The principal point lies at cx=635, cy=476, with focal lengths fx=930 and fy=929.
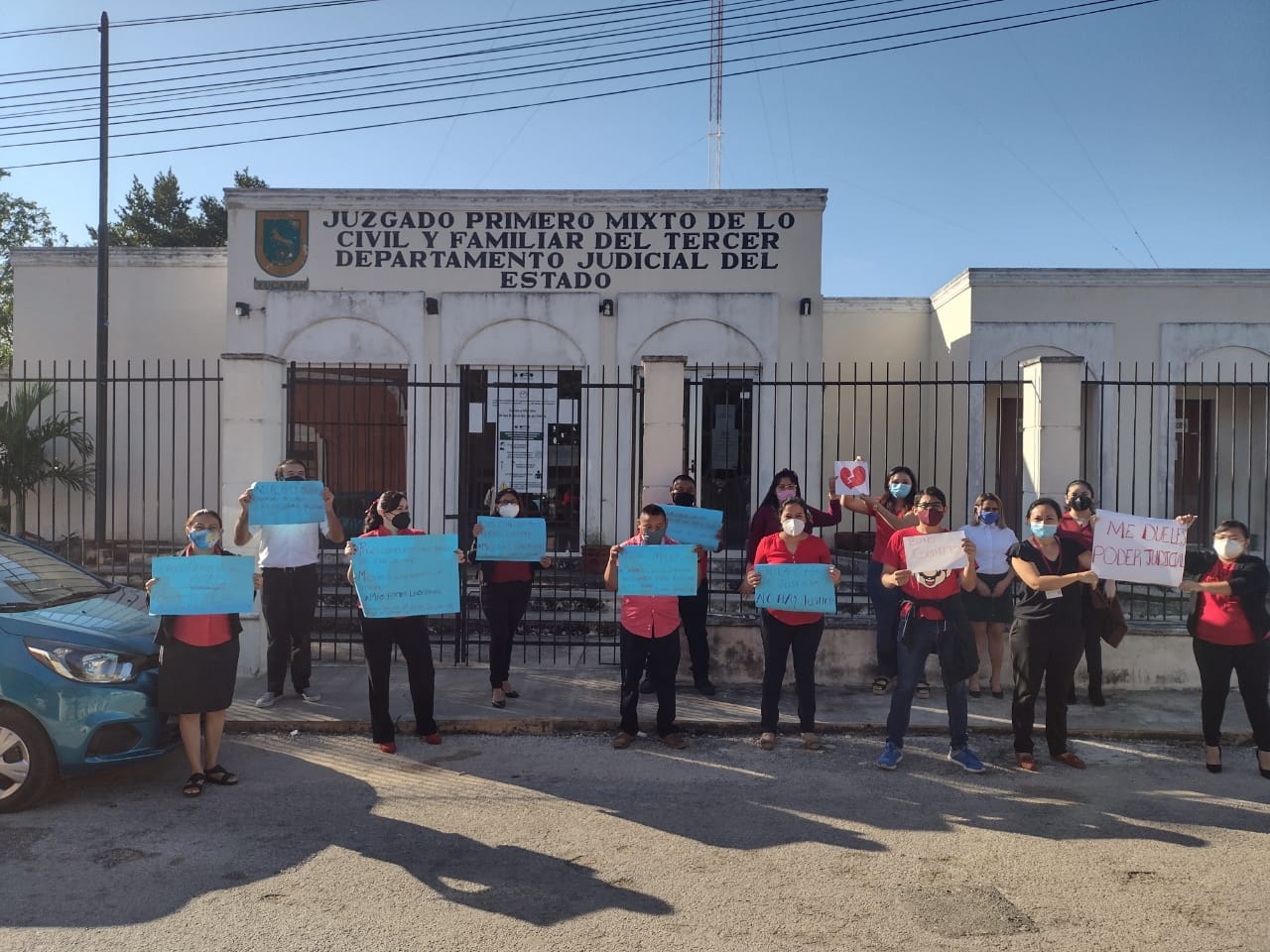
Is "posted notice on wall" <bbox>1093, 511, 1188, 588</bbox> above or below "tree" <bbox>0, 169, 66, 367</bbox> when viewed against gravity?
below

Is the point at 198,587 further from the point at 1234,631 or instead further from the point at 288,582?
the point at 1234,631

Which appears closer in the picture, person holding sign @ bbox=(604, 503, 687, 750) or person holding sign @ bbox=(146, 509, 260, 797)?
person holding sign @ bbox=(146, 509, 260, 797)

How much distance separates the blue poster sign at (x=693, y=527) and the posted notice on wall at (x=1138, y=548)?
2.74m

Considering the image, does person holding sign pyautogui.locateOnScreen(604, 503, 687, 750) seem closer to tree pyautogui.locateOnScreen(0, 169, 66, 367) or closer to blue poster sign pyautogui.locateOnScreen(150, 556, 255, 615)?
blue poster sign pyautogui.locateOnScreen(150, 556, 255, 615)

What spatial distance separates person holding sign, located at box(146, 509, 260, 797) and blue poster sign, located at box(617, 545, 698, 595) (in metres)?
2.45

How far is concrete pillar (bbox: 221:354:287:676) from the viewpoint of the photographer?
7.98m

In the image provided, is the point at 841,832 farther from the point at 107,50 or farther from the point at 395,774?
the point at 107,50

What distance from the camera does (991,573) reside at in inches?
292

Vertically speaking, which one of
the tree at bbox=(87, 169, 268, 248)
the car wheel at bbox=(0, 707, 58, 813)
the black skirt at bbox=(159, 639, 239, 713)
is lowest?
the car wheel at bbox=(0, 707, 58, 813)

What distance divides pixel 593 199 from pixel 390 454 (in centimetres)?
477

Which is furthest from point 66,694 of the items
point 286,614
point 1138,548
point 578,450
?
point 578,450

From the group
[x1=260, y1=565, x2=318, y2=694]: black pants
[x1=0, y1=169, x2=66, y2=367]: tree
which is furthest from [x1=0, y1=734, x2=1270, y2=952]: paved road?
[x1=0, y1=169, x2=66, y2=367]: tree

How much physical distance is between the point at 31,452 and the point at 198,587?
9.28 meters

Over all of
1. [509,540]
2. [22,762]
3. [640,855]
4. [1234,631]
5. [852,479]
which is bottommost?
[640,855]
